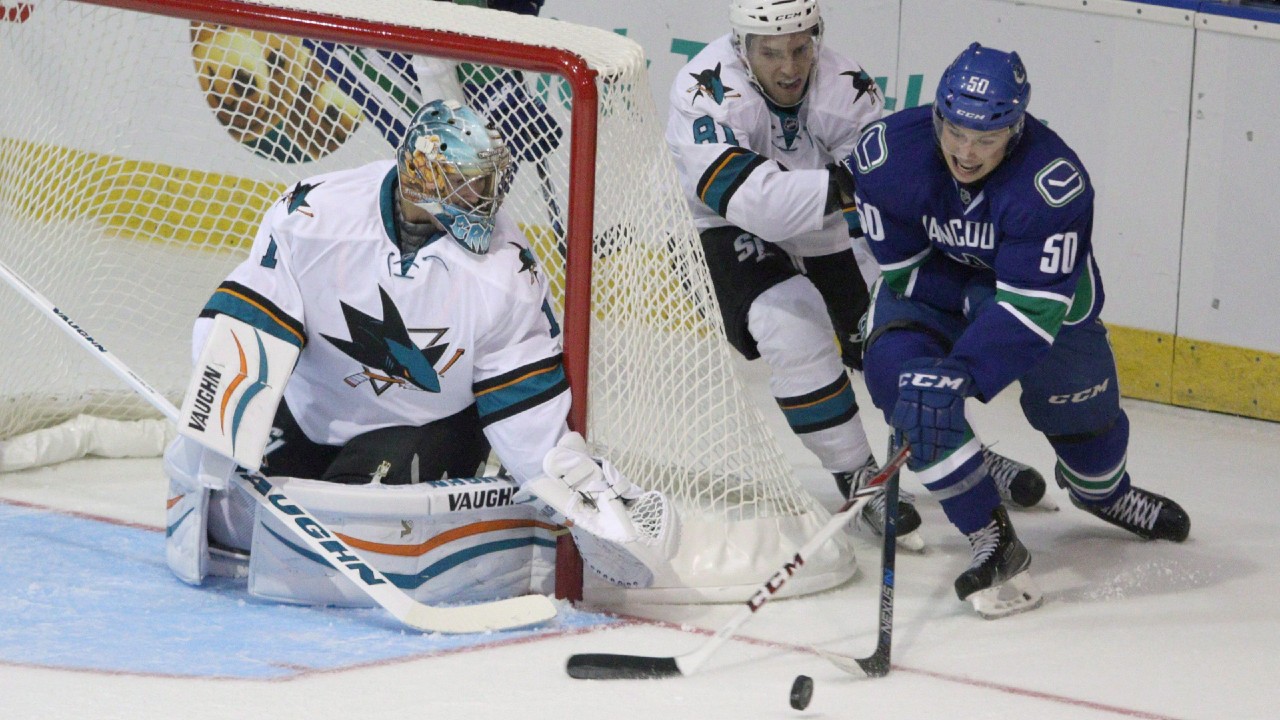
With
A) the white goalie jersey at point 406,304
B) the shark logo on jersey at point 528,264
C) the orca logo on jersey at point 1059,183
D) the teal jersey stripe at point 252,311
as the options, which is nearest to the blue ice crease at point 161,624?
the white goalie jersey at point 406,304

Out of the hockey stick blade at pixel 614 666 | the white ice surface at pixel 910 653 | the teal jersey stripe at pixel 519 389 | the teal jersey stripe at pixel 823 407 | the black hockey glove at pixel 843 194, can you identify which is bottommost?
the white ice surface at pixel 910 653

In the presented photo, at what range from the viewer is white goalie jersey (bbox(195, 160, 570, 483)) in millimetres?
2998

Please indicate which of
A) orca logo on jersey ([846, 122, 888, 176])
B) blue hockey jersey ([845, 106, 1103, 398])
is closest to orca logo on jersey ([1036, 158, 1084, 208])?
blue hockey jersey ([845, 106, 1103, 398])

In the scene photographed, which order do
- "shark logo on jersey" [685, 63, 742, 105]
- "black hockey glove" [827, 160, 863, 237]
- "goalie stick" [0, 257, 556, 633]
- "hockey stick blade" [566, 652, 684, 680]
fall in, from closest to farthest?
"hockey stick blade" [566, 652, 684, 680] < "goalie stick" [0, 257, 556, 633] < "black hockey glove" [827, 160, 863, 237] < "shark logo on jersey" [685, 63, 742, 105]

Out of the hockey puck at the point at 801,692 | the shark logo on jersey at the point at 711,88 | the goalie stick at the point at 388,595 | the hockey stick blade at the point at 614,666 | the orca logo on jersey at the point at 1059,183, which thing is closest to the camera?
the hockey puck at the point at 801,692

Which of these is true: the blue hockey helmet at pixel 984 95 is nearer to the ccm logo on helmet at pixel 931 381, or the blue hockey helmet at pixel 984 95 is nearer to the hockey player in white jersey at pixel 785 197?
the ccm logo on helmet at pixel 931 381

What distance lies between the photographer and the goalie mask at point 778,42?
361cm

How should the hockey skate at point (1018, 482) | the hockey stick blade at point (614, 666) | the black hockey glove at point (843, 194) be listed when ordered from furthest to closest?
the hockey skate at point (1018, 482), the black hockey glove at point (843, 194), the hockey stick blade at point (614, 666)

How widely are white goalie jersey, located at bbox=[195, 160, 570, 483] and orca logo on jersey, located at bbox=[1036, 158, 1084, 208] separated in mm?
861

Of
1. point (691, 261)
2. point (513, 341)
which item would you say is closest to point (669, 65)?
point (691, 261)

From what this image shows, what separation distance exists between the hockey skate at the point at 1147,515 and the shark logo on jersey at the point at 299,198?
5.32 feet

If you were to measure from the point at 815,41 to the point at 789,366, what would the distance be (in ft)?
2.20

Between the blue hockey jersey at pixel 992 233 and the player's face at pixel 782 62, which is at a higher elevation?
the player's face at pixel 782 62

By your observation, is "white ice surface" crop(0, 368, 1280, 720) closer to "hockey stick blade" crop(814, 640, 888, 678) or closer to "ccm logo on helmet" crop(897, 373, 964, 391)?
"hockey stick blade" crop(814, 640, 888, 678)
